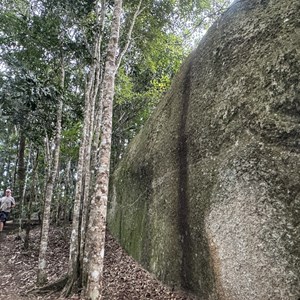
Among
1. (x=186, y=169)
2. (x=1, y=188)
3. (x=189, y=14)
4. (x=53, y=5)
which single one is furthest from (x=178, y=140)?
(x=1, y=188)

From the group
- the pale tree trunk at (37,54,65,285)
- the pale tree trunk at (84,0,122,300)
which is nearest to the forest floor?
the pale tree trunk at (37,54,65,285)

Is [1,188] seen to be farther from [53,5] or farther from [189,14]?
[189,14]

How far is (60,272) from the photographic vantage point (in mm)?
9383

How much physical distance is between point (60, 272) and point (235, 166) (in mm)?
7571

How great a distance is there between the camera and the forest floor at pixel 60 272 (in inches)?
261

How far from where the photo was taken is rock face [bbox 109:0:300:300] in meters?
3.76

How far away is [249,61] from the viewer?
481 centimetres

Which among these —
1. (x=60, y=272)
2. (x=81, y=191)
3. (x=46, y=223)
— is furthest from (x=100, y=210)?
(x=60, y=272)

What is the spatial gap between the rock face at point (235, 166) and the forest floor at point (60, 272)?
0.47 meters

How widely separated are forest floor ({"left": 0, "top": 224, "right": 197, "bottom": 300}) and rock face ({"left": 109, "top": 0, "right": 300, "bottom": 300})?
469 millimetres

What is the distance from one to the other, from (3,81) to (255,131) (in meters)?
6.30

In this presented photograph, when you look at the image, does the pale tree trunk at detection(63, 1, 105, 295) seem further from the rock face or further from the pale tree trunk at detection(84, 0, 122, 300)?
the pale tree trunk at detection(84, 0, 122, 300)

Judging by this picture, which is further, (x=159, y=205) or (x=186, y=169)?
(x=159, y=205)

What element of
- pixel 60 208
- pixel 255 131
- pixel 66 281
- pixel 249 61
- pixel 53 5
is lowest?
pixel 66 281
